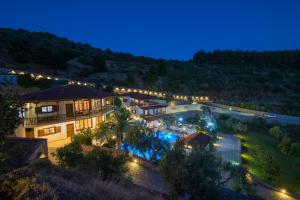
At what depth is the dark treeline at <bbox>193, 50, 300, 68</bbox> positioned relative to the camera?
87188 millimetres

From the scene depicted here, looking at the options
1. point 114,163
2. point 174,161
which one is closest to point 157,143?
point 114,163

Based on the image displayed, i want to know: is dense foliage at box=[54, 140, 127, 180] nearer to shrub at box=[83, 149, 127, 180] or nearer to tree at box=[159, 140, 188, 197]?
shrub at box=[83, 149, 127, 180]

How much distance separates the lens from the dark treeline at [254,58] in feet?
286

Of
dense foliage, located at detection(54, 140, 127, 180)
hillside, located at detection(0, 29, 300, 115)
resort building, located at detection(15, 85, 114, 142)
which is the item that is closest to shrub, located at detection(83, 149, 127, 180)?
dense foliage, located at detection(54, 140, 127, 180)

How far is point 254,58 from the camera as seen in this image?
317 feet

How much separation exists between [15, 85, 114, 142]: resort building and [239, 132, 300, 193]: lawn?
16144mm

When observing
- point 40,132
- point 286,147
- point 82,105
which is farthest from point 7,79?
point 286,147

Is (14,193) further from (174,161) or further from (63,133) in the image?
(63,133)

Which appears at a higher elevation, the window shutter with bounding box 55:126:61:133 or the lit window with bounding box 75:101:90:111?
the lit window with bounding box 75:101:90:111

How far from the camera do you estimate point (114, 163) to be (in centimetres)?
1148

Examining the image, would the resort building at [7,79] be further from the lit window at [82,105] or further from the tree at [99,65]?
the tree at [99,65]

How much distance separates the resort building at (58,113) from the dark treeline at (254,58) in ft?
262

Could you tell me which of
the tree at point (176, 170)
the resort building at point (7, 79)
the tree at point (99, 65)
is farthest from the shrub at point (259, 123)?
the tree at point (99, 65)

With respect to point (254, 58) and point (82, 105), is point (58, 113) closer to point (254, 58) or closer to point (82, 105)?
point (82, 105)
